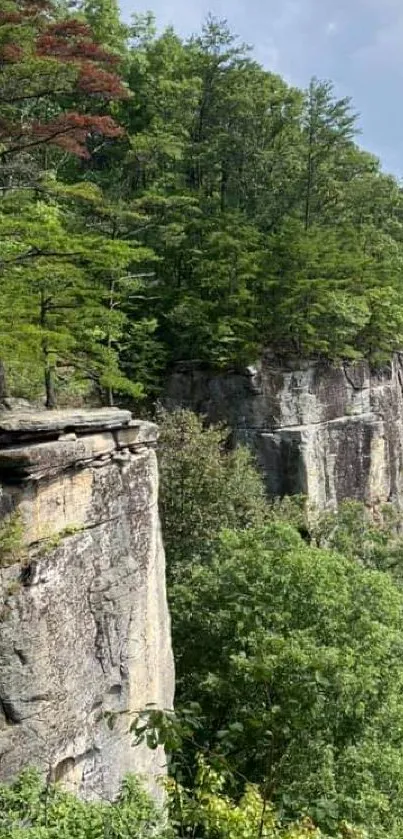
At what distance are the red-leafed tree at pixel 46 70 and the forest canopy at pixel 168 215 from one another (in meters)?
0.03

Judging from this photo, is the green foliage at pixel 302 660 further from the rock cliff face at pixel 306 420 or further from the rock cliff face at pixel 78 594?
the rock cliff face at pixel 306 420

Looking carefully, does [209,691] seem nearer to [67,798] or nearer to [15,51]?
[67,798]

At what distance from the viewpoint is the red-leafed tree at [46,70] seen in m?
8.78

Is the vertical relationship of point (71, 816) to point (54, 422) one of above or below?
below

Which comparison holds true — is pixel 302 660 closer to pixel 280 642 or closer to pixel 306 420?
pixel 280 642

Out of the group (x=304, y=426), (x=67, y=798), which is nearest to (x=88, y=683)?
(x=67, y=798)

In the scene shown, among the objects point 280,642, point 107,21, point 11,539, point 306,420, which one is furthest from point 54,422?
point 107,21

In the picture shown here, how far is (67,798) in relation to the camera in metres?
6.11

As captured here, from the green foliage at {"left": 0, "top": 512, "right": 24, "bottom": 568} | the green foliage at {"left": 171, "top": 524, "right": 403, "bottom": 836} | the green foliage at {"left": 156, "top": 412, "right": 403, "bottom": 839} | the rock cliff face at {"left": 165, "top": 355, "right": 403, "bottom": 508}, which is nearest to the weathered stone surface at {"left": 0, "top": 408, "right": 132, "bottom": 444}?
the green foliage at {"left": 0, "top": 512, "right": 24, "bottom": 568}

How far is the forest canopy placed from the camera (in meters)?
10.0

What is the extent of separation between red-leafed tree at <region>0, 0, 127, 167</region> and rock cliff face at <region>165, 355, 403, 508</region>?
1084 cm

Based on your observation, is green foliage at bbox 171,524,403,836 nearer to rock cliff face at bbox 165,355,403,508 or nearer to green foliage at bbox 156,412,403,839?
green foliage at bbox 156,412,403,839

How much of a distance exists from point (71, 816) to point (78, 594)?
2.97m

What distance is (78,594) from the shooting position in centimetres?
838
